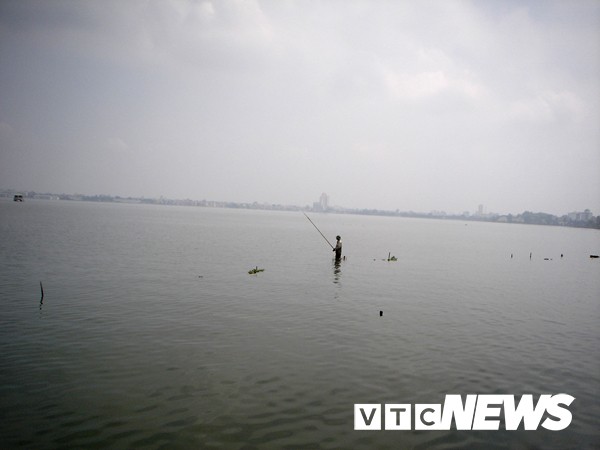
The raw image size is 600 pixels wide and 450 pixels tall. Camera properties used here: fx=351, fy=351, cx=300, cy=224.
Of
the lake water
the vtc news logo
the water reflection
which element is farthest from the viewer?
the water reflection

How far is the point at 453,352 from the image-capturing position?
585 inches

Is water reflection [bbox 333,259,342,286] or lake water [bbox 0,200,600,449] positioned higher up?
water reflection [bbox 333,259,342,286]

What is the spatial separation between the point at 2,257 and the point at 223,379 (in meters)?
31.8

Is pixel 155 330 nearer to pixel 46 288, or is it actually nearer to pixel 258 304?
pixel 258 304

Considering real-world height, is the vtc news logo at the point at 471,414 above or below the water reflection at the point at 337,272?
below

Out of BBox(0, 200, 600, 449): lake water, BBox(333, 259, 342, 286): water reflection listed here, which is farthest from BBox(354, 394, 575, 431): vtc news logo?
BBox(333, 259, 342, 286): water reflection

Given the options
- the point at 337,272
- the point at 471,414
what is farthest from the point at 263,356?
the point at 337,272

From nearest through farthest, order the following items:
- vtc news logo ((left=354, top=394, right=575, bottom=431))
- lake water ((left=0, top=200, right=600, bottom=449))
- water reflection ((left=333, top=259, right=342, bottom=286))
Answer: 1. lake water ((left=0, top=200, right=600, bottom=449))
2. vtc news logo ((left=354, top=394, right=575, bottom=431))
3. water reflection ((left=333, top=259, right=342, bottom=286))

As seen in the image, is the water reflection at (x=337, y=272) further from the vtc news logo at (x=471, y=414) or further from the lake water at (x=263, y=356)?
the vtc news logo at (x=471, y=414)

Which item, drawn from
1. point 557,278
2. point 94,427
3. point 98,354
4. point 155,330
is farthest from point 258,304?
point 557,278

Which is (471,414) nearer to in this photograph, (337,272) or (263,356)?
(263,356)

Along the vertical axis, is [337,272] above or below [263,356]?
above

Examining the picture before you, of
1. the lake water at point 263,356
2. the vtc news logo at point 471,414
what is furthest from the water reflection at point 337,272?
the vtc news logo at point 471,414

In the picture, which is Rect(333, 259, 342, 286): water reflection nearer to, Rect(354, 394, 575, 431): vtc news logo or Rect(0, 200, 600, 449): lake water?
Rect(0, 200, 600, 449): lake water
